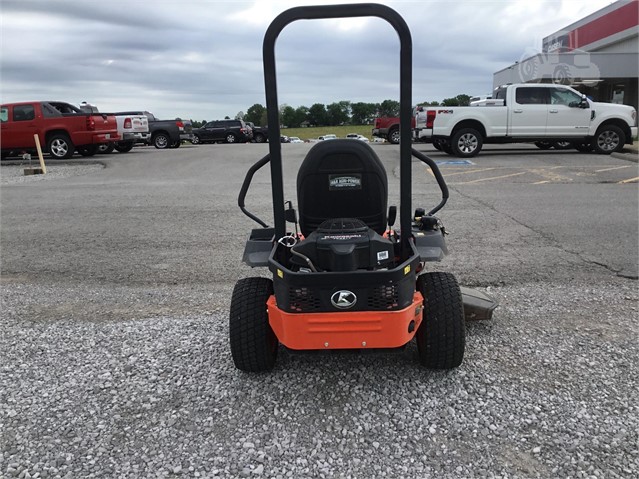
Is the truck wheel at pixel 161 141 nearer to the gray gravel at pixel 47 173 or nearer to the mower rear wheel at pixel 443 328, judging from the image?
the gray gravel at pixel 47 173

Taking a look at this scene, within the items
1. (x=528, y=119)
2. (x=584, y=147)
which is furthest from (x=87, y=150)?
(x=584, y=147)

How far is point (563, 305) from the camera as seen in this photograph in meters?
4.39

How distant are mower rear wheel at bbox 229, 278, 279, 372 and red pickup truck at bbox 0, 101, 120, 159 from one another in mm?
16048

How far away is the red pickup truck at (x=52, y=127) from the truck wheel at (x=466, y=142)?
1111cm

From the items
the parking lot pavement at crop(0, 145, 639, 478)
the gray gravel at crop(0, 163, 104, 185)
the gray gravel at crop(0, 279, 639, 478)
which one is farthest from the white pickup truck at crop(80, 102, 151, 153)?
the gray gravel at crop(0, 279, 639, 478)

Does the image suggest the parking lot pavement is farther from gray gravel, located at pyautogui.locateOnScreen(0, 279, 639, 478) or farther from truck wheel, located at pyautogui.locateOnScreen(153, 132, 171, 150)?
truck wheel, located at pyautogui.locateOnScreen(153, 132, 171, 150)

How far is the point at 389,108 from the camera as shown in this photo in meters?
3.33

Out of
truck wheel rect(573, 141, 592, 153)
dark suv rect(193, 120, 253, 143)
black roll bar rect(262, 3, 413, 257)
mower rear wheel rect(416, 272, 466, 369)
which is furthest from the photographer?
dark suv rect(193, 120, 253, 143)

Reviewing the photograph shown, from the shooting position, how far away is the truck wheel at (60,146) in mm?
17500

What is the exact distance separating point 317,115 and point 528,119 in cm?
1345

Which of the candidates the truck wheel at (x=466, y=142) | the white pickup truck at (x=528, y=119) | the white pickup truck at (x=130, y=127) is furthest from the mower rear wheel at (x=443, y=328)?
the white pickup truck at (x=130, y=127)

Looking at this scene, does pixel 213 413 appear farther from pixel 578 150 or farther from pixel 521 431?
pixel 578 150

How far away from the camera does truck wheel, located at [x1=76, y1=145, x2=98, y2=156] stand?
741 inches

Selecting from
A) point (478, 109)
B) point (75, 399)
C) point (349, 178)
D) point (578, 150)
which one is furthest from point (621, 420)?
point (578, 150)
